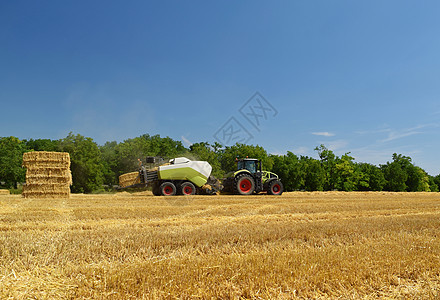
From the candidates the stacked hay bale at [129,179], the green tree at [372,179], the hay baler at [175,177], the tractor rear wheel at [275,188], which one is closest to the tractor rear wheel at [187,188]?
the hay baler at [175,177]

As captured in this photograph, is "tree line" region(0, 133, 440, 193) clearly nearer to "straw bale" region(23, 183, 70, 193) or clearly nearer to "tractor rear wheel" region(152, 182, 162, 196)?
"tractor rear wheel" region(152, 182, 162, 196)

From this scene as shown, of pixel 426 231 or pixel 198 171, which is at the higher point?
pixel 198 171

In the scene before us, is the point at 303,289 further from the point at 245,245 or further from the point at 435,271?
the point at 435,271

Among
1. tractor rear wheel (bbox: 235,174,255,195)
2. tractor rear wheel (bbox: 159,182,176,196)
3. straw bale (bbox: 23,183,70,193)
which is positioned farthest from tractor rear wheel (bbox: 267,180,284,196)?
straw bale (bbox: 23,183,70,193)

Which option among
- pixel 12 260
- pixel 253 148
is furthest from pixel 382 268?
pixel 253 148

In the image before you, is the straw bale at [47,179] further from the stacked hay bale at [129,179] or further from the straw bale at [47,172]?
the stacked hay bale at [129,179]

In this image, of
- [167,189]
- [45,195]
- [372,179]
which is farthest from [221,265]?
[372,179]

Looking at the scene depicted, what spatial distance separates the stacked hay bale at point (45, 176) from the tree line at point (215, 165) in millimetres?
11133

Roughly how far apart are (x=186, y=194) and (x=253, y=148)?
109 feet

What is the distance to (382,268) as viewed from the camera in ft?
11.5

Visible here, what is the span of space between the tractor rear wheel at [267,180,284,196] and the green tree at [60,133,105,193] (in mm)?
19031

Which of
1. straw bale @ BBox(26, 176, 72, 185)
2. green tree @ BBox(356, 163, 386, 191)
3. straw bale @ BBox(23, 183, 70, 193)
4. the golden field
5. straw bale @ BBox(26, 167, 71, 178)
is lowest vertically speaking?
green tree @ BBox(356, 163, 386, 191)

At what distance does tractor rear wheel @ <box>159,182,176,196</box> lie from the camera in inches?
646

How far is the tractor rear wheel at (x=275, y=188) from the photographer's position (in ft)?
62.5
